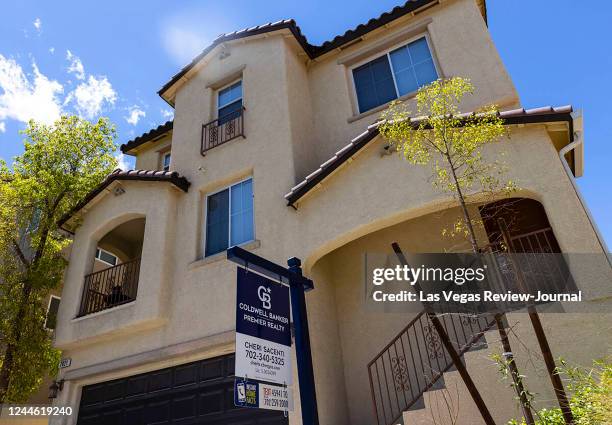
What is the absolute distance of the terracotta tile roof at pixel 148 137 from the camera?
667 inches

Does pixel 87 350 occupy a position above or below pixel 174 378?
above

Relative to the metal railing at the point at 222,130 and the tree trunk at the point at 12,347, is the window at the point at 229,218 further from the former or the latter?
the tree trunk at the point at 12,347

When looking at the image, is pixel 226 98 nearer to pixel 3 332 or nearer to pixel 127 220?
pixel 127 220

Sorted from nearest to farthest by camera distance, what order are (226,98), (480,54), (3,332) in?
(480,54) → (3,332) → (226,98)

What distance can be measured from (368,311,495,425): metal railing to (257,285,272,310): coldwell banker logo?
342 cm

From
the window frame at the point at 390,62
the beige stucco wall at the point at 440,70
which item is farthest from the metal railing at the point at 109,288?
the window frame at the point at 390,62

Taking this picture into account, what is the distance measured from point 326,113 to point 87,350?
8621 millimetres

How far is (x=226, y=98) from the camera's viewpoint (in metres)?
13.8

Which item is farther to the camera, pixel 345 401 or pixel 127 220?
pixel 127 220

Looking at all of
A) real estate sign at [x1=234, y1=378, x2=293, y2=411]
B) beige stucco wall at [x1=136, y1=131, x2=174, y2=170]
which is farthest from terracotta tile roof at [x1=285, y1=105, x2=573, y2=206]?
beige stucco wall at [x1=136, y1=131, x2=174, y2=170]

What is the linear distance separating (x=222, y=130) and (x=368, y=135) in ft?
16.9

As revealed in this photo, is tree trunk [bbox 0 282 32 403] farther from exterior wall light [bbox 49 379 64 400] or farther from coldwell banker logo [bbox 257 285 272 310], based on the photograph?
coldwell banker logo [bbox 257 285 272 310]

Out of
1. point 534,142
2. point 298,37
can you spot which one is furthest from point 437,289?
point 298,37

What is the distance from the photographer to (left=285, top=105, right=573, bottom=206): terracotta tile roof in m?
7.67
